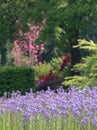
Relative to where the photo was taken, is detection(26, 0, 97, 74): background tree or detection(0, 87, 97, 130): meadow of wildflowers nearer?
detection(0, 87, 97, 130): meadow of wildflowers

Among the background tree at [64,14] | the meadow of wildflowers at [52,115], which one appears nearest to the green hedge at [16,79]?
the background tree at [64,14]

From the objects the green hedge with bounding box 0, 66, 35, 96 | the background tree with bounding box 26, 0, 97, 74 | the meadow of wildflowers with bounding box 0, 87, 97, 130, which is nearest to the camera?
the meadow of wildflowers with bounding box 0, 87, 97, 130

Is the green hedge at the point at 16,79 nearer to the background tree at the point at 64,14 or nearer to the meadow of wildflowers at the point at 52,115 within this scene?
the background tree at the point at 64,14

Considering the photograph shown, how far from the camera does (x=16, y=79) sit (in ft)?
59.6

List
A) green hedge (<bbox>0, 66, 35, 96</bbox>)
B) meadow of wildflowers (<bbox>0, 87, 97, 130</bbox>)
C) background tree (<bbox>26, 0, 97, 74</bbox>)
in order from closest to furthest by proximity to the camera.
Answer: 1. meadow of wildflowers (<bbox>0, 87, 97, 130</bbox>)
2. background tree (<bbox>26, 0, 97, 74</bbox>)
3. green hedge (<bbox>0, 66, 35, 96</bbox>)

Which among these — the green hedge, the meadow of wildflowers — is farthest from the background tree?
the meadow of wildflowers

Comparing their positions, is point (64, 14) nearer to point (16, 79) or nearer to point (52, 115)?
point (16, 79)

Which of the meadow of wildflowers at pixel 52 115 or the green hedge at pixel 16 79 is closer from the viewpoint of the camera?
the meadow of wildflowers at pixel 52 115

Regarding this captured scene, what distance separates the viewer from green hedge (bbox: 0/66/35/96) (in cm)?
1759

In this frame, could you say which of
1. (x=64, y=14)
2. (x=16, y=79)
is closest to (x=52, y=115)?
(x=64, y=14)

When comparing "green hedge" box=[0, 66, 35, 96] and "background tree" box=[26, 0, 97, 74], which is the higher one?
"background tree" box=[26, 0, 97, 74]

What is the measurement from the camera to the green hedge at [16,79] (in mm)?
17594

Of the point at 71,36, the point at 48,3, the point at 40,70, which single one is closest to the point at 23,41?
the point at 40,70

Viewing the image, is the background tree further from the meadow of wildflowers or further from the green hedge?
the meadow of wildflowers
